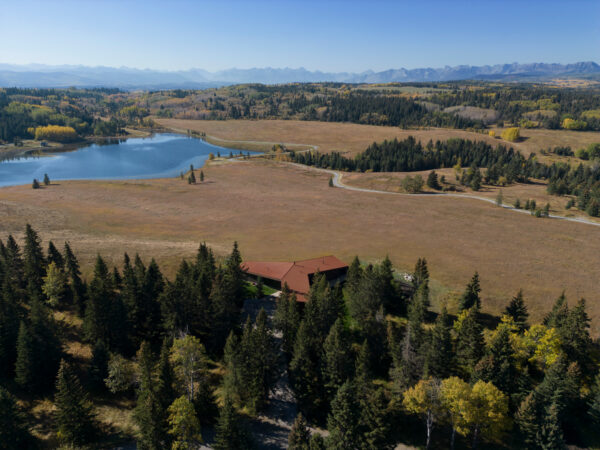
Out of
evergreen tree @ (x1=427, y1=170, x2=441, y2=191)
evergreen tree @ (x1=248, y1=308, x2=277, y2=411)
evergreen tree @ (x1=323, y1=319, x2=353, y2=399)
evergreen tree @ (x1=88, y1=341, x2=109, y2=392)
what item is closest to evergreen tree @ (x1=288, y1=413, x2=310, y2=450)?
evergreen tree @ (x1=323, y1=319, x2=353, y2=399)

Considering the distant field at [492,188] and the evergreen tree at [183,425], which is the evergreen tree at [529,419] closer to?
the evergreen tree at [183,425]

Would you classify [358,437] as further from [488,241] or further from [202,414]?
[488,241]

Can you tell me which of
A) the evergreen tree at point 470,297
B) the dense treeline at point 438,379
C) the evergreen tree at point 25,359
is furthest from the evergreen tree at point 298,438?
the evergreen tree at point 470,297

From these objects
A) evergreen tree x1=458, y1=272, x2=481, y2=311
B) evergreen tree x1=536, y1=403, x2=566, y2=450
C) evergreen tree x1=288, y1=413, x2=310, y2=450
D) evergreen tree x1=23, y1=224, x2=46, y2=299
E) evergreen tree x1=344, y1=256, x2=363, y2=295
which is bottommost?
evergreen tree x1=536, y1=403, x2=566, y2=450

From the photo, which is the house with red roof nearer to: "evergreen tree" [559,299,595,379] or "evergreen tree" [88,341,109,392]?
"evergreen tree" [88,341,109,392]

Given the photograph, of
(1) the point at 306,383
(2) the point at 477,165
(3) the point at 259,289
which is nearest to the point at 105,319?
(3) the point at 259,289

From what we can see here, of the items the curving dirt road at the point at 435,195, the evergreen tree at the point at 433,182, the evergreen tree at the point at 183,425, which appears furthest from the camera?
the evergreen tree at the point at 433,182
